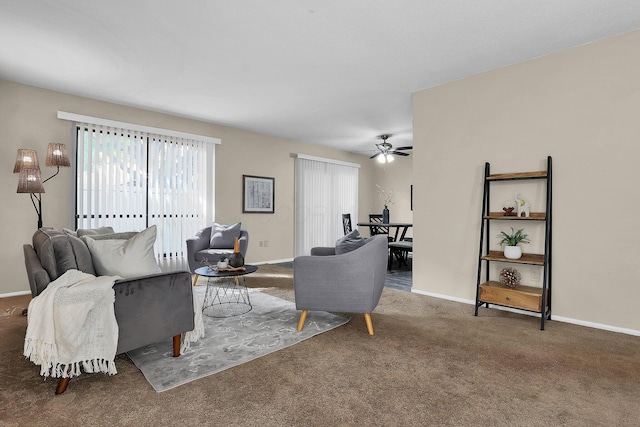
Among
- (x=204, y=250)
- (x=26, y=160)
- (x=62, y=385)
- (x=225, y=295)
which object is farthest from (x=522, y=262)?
(x=26, y=160)

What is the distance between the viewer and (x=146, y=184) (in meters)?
5.25

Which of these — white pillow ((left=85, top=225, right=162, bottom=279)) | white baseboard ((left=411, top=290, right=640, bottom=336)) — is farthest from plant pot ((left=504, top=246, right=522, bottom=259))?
white pillow ((left=85, top=225, right=162, bottom=279))

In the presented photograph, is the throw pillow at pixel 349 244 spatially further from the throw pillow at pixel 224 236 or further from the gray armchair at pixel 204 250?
the throw pillow at pixel 224 236

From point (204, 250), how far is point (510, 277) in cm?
407

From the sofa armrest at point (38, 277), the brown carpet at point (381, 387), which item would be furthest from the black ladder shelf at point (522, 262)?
the sofa armrest at point (38, 277)

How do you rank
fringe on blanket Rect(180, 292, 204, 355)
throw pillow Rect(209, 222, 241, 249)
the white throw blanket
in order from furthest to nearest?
1. throw pillow Rect(209, 222, 241, 249)
2. fringe on blanket Rect(180, 292, 204, 355)
3. the white throw blanket

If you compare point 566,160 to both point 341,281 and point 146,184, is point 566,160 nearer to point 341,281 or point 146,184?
point 341,281

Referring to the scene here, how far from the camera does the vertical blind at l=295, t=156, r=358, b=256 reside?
24.9 feet

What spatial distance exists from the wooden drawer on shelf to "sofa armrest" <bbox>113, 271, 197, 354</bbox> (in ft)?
9.28

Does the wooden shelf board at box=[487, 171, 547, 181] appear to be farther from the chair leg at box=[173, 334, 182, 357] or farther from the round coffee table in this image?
the chair leg at box=[173, 334, 182, 357]

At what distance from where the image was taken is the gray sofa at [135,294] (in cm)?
209

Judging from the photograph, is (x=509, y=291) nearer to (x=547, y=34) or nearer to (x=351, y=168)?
(x=547, y=34)

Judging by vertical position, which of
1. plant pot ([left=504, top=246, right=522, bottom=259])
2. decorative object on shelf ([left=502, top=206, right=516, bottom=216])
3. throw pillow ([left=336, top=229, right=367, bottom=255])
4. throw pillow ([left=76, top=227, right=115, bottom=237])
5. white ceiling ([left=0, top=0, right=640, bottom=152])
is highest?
white ceiling ([left=0, top=0, right=640, bottom=152])

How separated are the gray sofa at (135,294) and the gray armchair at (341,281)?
36.6 inches
